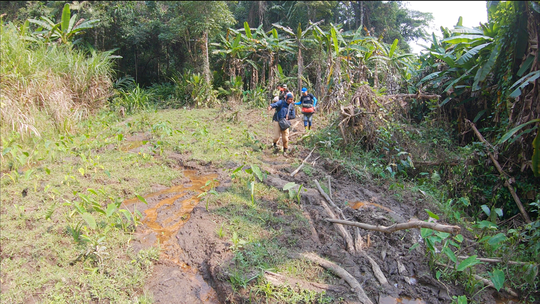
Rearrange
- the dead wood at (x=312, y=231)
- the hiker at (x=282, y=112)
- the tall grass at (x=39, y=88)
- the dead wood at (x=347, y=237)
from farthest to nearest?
the hiker at (x=282, y=112)
the tall grass at (x=39, y=88)
the dead wood at (x=312, y=231)
the dead wood at (x=347, y=237)

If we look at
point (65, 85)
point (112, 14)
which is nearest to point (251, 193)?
point (65, 85)

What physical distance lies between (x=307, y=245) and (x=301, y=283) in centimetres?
76

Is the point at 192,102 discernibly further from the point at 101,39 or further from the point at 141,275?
the point at 141,275

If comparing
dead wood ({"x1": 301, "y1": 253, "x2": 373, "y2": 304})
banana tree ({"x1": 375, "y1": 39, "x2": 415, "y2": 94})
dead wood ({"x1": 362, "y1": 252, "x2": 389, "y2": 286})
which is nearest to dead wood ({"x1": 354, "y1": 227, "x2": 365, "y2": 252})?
dead wood ({"x1": 362, "y1": 252, "x2": 389, "y2": 286})

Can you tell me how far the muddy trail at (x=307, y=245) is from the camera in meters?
3.53

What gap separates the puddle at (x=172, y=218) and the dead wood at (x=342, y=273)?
116cm

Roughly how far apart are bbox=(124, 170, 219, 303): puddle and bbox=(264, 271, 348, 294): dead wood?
1.96 ft

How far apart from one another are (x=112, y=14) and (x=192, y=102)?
533 centimetres

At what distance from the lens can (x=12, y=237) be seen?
13.5 feet

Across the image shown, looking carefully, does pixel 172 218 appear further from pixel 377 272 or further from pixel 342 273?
pixel 377 272

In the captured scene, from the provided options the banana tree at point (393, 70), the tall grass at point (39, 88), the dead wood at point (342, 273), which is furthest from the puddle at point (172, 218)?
the banana tree at point (393, 70)

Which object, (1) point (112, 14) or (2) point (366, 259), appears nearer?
(2) point (366, 259)

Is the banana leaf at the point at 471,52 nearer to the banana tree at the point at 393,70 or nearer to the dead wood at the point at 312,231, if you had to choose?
the banana tree at the point at 393,70

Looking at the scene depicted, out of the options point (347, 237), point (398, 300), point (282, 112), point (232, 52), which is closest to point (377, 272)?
point (398, 300)
